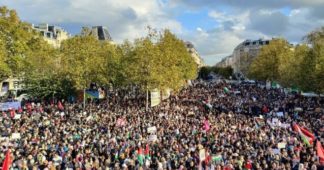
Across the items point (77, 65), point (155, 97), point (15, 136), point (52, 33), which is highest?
point (52, 33)

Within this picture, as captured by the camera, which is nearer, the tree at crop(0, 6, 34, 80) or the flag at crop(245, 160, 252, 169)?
the flag at crop(245, 160, 252, 169)

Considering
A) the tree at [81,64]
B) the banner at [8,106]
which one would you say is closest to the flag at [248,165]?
the banner at [8,106]

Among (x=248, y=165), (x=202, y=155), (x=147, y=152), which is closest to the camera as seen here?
(x=248, y=165)

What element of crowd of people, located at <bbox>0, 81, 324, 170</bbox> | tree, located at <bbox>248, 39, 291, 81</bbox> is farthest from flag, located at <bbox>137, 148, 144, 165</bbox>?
tree, located at <bbox>248, 39, 291, 81</bbox>

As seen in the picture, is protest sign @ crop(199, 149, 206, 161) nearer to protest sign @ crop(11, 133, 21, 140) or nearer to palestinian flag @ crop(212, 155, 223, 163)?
palestinian flag @ crop(212, 155, 223, 163)

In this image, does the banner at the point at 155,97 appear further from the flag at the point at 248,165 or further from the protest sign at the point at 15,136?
the flag at the point at 248,165

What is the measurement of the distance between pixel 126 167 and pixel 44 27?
96.8 m

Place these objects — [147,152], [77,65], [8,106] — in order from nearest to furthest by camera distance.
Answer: [147,152] → [8,106] → [77,65]

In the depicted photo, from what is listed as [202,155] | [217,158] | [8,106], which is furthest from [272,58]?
[202,155]

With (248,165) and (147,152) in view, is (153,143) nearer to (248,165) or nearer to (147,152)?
(147,152)

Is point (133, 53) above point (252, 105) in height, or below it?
above

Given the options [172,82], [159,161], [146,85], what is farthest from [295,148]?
[172,82]

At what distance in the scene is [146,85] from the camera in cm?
5206

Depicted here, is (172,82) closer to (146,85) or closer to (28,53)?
(146,85)
